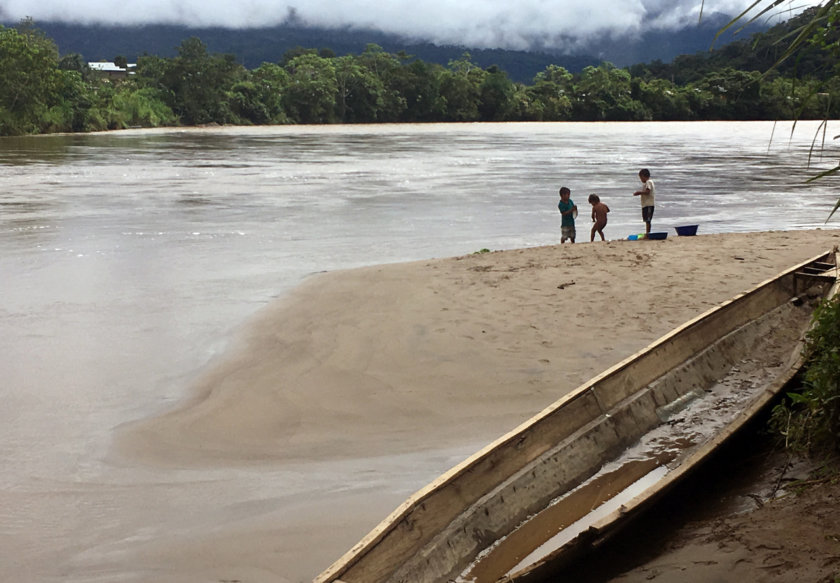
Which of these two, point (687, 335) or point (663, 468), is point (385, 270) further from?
point (663, 468)

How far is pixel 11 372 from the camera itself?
25.9 feet

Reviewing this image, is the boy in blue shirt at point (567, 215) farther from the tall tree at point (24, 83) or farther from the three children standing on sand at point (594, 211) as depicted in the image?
A: the tall tree at point (24, 83)

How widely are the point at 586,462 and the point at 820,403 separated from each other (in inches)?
46.4

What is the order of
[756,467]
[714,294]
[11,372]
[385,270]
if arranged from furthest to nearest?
[385,270]
[714,294]
[11,372]
[756,467]

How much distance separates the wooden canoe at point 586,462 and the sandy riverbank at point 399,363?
110 centimetres

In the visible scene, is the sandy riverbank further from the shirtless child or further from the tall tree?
the tall tree

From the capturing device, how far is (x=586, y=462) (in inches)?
183

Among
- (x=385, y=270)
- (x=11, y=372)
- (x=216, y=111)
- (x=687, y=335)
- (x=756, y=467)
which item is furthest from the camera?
(x=216, y=111)

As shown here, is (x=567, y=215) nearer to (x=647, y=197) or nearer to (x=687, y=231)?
(x=647, y=197)

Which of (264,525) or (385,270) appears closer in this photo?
(264,525)

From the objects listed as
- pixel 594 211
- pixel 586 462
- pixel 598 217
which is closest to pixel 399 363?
pixel 586 462

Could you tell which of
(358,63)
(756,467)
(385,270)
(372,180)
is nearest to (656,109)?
(358,63)

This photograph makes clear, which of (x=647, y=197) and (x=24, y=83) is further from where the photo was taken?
(x=24, y=83)

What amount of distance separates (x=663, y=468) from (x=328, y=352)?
3707 millimetres
